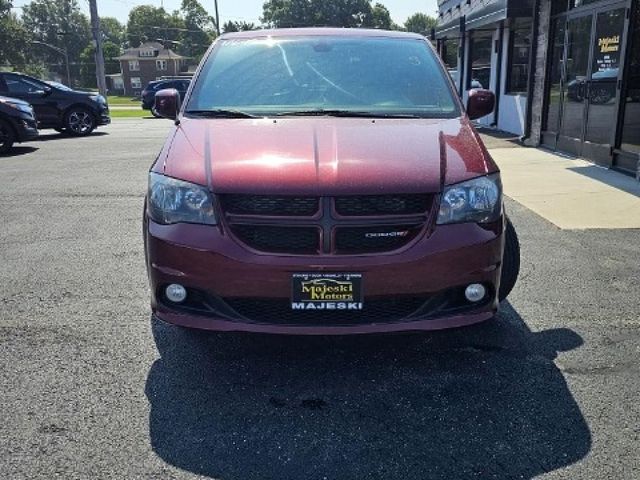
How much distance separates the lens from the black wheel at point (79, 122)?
15.9 m

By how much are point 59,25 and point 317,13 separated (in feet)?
179

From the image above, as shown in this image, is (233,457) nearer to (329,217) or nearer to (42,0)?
(329,217)

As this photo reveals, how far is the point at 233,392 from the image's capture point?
298 centimetres

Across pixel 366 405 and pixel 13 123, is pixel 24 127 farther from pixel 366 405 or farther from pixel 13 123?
pixel 366 405

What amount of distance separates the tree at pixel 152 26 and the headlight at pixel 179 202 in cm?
11701

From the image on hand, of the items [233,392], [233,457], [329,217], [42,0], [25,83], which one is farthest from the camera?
[42,0]

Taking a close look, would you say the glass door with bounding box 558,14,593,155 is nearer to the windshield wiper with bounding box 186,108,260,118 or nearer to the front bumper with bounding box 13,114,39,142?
the windshield wiper with bounding box 186,108,260,118

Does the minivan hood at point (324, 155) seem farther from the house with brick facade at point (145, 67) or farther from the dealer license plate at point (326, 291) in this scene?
the house with brick facade at point (145, 67)

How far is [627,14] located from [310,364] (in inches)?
309

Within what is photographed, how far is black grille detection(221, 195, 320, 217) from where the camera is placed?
2.80m

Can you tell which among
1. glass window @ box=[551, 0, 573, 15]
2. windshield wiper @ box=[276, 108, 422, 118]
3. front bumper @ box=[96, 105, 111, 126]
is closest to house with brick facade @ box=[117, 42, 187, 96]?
front bumper @ box=[96, 105, 111, 126]

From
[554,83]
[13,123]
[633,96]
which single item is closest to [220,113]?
[633,96]

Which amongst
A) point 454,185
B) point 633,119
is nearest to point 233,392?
point 454,185

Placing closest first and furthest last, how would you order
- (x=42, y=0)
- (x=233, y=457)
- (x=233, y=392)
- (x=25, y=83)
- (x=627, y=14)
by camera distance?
1. (x=233, y=457)
2. (x=233, y=392)
3. (x=627, y=14)
4. (x=25, y=83)
5. (x=42, y=0)
